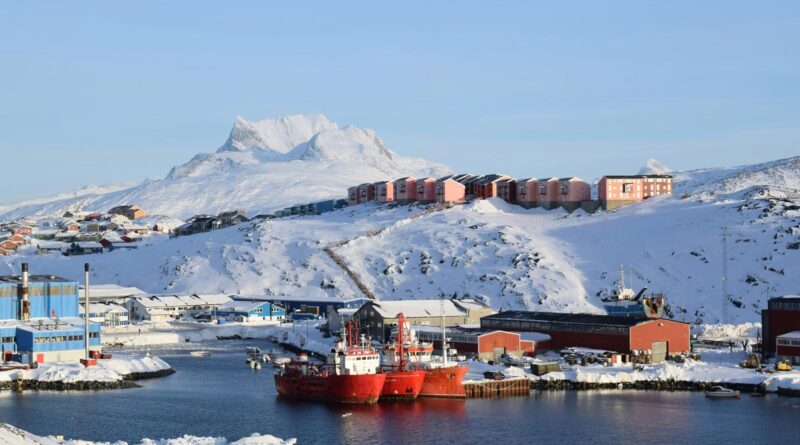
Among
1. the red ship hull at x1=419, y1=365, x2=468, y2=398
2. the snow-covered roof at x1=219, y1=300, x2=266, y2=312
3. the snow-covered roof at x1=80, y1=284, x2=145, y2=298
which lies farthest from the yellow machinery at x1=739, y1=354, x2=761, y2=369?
the snow-covered roof at x1=80, y1=284, x2=145, y2=298

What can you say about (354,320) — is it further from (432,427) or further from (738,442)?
(738,442)

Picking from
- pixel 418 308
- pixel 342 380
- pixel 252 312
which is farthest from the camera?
pixel 252 312

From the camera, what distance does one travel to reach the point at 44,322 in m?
60.0

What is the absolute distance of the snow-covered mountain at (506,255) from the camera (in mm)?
80375

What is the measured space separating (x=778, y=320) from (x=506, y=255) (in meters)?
29.9

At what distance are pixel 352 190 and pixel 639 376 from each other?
64.0 meters

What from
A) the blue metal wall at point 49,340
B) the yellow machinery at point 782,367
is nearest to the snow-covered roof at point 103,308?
the blue metal wall at point 49,340

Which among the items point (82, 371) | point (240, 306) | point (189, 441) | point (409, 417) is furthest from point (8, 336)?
point (240, 306)

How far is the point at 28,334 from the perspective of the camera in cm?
5600

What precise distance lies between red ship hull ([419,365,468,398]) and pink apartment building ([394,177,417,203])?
58234 mm

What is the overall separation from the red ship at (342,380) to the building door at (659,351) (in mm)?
16723

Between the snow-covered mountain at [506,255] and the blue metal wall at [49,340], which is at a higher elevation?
the snow-covered mountain at [506,255]

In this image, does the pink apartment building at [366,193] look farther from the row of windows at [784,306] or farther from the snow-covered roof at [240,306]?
the row of windows at [784,306]

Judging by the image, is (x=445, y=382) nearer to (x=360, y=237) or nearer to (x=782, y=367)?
(x=782, y=367)
